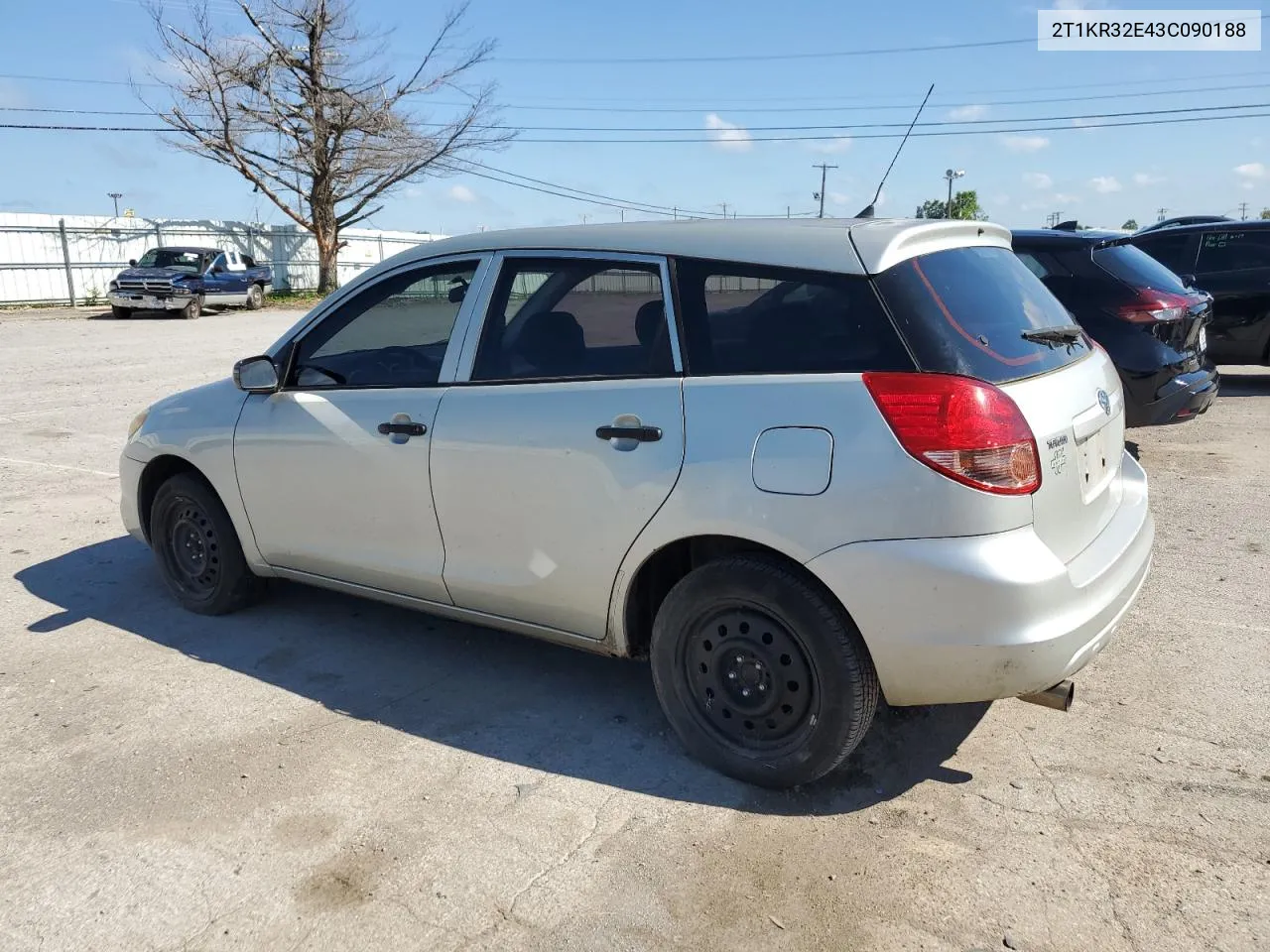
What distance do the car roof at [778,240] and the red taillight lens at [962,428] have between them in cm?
41

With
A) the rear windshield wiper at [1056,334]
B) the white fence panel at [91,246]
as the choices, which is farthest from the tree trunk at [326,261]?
the rear windshield wiper at [1056,334]

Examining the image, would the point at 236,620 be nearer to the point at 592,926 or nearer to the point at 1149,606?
the point at 592,926

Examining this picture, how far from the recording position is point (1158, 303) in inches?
261

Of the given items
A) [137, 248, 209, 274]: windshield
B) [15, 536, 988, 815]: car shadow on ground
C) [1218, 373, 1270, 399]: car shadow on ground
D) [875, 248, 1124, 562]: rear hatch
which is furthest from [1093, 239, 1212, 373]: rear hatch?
[137, 248, 209, 274]: windshield

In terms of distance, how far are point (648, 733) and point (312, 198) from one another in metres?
35.3

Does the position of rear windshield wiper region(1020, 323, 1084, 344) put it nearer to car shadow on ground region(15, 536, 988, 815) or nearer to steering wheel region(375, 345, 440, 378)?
car shadow on ground region(15, 536, 988, 815)

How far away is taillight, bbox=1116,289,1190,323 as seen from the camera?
6.62 meters

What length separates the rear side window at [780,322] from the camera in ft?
9.42

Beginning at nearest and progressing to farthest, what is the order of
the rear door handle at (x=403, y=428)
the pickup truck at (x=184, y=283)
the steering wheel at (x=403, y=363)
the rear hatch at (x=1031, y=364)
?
the rear hatch at (x=1031, y=364)
the rear door handle at (x=403, y=428)
the steering wheel at (x=403, y=363)
the pickup truck at (x=184, y=283)

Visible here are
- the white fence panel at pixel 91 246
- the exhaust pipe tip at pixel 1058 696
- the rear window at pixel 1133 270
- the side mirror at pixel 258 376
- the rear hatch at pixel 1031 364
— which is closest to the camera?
the rear hatch at pixel 1031 364

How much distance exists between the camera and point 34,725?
3674 millimetres

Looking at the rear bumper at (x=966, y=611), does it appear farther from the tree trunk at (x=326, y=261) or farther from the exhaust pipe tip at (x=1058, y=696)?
the tree trunk at (x=326, y=261)

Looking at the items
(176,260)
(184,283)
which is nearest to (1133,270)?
(184,283)

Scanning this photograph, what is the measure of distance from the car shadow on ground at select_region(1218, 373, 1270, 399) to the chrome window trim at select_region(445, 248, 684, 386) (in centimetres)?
962
